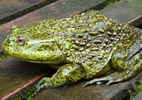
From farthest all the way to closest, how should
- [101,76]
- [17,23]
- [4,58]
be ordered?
[17,23] < [4,58] < [101,76]

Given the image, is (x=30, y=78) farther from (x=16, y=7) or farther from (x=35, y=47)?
(x=16, y=7)

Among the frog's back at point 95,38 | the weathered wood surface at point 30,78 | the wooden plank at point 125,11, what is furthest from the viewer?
the wooden plank at point 125,11

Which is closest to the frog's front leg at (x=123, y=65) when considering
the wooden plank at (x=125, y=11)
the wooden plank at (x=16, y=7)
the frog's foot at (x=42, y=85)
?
the frog's foot at (x=42, y=85)

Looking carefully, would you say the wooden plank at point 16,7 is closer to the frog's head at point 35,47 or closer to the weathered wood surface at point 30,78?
the weathered wood surface at point 30,78

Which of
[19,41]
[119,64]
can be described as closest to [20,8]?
[19,41]

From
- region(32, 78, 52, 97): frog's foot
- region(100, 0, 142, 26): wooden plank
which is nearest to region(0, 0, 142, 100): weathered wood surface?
region(32, 78, 52, 97): frog's foot

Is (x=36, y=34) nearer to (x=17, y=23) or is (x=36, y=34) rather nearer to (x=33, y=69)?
(x=33, y=69)

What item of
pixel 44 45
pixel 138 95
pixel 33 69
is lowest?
pixel 138 95
